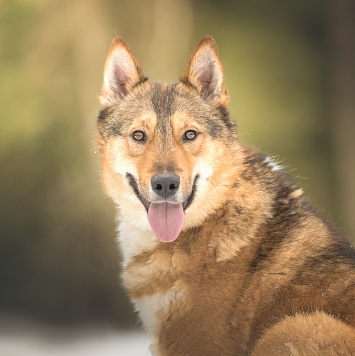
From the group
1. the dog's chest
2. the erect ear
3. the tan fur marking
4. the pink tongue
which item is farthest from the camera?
the erect ear

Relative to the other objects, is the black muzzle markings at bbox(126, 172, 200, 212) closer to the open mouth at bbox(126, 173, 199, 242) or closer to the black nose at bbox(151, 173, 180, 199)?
the open mouth at bbox(126, 173, 199, 242)

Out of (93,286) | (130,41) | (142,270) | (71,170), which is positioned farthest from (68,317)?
(142,270)

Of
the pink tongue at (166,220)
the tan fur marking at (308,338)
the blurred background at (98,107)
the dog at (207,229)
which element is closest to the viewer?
the tan fur marking at (308,338)

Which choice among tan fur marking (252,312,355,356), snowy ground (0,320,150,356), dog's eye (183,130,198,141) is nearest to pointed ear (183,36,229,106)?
dog's eye (183,130,198,141)

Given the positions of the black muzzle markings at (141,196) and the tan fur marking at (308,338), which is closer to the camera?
the tan fur marking at (308,338)

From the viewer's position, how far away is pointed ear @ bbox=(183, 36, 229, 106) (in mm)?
4723

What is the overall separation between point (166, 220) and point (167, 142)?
0.46m

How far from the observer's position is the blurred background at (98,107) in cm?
959

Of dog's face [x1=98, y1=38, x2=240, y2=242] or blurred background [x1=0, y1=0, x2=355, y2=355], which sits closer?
dog's face [x1=98, y1=38, x2=240, y2=242]

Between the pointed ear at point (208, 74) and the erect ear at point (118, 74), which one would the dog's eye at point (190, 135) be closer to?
the pointed ear at point (208, 74)

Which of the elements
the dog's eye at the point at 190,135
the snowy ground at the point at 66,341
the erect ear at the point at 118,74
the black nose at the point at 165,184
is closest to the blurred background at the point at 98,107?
the snowy ground at the point at 66,341

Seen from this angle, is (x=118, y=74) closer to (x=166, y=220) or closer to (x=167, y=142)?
(x=167, y=142)

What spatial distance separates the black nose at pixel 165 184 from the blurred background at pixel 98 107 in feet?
17.0

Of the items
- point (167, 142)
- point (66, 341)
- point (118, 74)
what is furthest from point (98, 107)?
point (167, 142)
